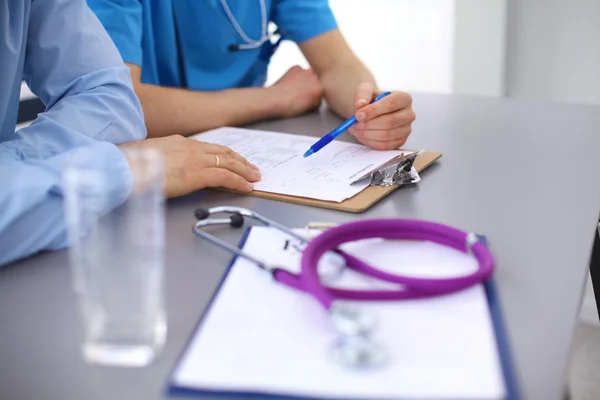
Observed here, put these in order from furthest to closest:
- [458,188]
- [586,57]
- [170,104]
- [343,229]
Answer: [586,57], [170,104], [458,188], [343,229]

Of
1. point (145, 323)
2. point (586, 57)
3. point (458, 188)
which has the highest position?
point (145, 323)

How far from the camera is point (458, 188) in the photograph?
2.84ft

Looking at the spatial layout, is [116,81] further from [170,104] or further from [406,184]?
[406,184]

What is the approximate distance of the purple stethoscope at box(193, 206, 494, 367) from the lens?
0.48 m

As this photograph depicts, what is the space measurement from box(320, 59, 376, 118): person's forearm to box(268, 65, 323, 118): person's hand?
21 mm

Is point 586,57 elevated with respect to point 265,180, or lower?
lower

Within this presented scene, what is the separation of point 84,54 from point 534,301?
0.69 meters

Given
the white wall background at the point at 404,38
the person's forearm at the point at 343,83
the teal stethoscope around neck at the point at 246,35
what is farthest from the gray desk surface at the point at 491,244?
the white wall background at the point at 404,38

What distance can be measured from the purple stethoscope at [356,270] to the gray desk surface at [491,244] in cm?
3

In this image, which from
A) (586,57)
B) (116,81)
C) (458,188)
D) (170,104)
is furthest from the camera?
(586,57)

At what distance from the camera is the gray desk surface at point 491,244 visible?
1.61ft

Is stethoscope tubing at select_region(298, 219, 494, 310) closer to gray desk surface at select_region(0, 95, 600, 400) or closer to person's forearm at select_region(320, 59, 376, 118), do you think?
gray desk surface at select_region(0, 95, 600, 400)

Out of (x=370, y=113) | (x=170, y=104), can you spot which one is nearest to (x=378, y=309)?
(x=370, y=113)

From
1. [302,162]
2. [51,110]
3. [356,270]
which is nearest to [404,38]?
[302,162]
